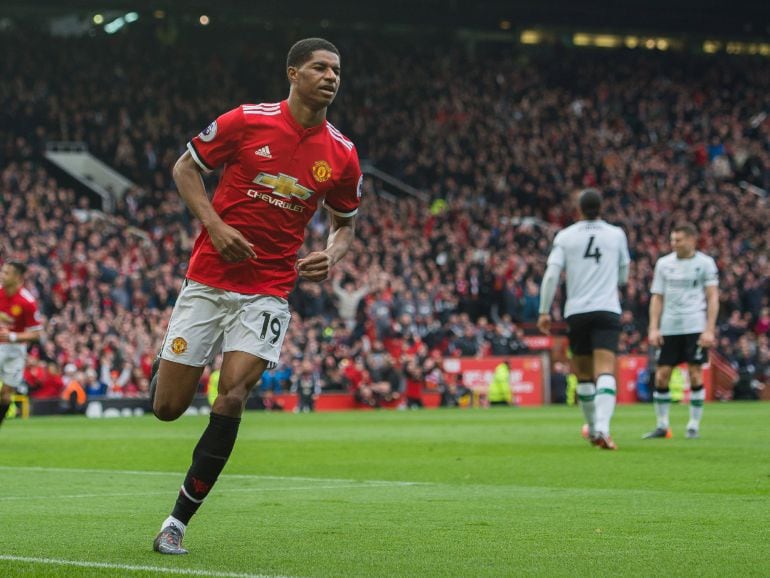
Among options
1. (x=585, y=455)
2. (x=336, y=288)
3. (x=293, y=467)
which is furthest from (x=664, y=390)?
(x=336, y=288)

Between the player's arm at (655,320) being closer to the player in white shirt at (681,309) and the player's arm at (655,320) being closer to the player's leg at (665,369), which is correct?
the player in white shirt at (681,309)

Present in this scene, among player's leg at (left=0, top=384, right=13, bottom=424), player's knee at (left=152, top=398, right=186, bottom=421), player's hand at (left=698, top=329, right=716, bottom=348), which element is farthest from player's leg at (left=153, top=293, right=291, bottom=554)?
player's leg at (left=0, top=384, right=13, bottom=424)

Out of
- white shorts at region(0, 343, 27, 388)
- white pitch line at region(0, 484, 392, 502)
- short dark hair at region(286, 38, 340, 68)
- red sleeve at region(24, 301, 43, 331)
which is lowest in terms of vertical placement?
white pitch line at region(0, 484, 392, 502)

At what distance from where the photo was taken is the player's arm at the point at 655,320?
1579cm

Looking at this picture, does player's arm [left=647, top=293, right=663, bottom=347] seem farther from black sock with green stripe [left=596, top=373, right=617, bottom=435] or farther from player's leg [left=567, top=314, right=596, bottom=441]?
black sock with green stripe [left=596, top=373, right=617, bottom=435]

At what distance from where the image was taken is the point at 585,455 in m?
13.5

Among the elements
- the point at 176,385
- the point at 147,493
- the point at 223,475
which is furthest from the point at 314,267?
the point at 223,475

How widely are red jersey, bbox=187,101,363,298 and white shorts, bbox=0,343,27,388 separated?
9.98 m

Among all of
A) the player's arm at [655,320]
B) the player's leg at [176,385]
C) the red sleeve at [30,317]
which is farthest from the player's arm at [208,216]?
the red sleeve at [30,317]

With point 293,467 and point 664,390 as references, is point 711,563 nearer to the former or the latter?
point 293,467

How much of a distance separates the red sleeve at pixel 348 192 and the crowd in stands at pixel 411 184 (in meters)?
21.3

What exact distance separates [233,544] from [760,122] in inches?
1771

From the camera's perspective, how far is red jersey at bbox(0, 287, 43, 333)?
16.3 meters

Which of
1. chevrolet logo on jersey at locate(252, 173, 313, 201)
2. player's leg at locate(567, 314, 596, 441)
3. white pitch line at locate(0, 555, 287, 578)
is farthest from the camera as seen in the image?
player's leg at locate(567, 314, 596, 441)
